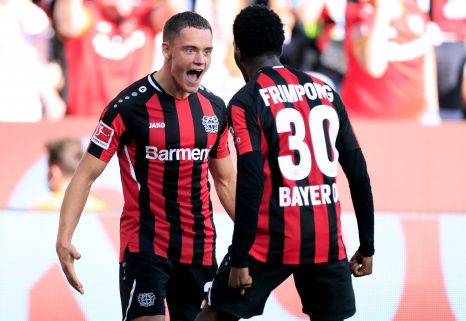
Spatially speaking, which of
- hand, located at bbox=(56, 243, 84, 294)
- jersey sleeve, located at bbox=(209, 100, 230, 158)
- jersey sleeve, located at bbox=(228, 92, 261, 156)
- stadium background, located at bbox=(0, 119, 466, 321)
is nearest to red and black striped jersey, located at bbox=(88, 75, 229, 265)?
jersey sleeve, located at bbox=(209, 100, 230, 158)

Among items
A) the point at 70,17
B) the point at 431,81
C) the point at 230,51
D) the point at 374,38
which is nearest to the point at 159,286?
the point at 230,51

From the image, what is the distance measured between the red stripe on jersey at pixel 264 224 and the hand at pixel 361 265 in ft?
1.39

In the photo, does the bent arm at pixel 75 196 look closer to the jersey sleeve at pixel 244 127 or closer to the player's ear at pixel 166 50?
the player's ear at pixel 166 50

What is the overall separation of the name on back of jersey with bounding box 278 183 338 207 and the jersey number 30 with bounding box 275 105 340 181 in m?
0.05

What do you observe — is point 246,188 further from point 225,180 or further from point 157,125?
point 225,180

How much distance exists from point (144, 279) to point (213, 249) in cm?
38

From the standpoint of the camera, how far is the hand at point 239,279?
3.35 metres

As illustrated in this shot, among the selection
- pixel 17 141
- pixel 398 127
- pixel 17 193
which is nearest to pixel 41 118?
pixel 17 141

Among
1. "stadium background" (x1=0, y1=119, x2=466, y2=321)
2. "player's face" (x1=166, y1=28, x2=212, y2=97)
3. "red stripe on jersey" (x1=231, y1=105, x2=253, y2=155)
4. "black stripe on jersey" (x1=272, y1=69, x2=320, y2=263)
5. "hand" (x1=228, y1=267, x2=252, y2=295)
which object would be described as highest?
"player's face" (x1=166, y1=28, x2=212, y2=97)

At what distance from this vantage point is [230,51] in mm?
7355

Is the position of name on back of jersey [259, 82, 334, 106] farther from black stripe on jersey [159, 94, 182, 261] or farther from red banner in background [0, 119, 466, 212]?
red banner in background [0, 119, 466, 212]

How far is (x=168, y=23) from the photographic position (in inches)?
158

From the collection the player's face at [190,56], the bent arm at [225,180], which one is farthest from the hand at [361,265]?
the player's face at [190,56]

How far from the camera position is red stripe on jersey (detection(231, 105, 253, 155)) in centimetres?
330
